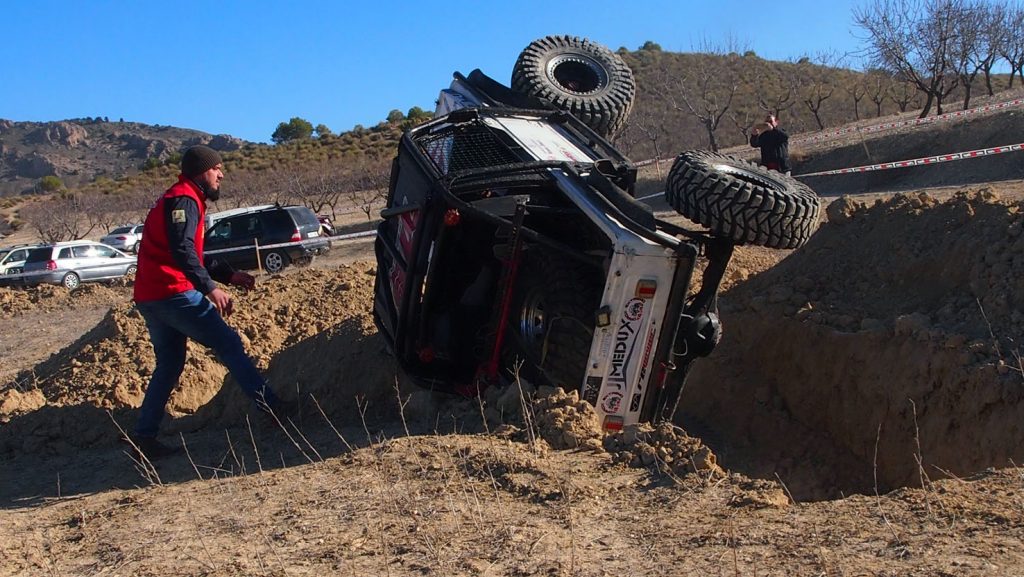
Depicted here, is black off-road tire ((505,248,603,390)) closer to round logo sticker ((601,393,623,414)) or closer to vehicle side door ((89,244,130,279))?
round logo sticker ((601,393,623,414))

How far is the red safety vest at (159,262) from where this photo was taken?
5590 millimetres

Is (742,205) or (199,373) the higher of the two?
(742,205)

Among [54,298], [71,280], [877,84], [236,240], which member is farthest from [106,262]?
[877,84]

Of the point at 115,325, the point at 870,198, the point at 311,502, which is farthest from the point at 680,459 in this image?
the point at 870,198

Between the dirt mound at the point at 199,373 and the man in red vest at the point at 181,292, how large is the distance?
92 cm

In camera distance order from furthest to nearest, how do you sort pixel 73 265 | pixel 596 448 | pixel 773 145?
1. pixel 73 265
2. pixel 773 145
3. pixel 596 448

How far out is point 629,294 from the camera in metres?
4.91

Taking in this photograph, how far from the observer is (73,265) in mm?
22438

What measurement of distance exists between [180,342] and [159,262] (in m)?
0.59

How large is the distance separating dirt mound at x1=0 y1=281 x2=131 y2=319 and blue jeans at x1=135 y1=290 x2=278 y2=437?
36.0 feet

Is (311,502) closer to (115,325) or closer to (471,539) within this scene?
(471,539)

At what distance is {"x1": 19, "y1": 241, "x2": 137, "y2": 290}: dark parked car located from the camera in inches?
870

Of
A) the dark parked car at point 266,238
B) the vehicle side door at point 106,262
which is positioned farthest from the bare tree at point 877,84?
the vehicle side door at point 106,262

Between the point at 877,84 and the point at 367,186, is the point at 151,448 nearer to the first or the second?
the point at 367,186
